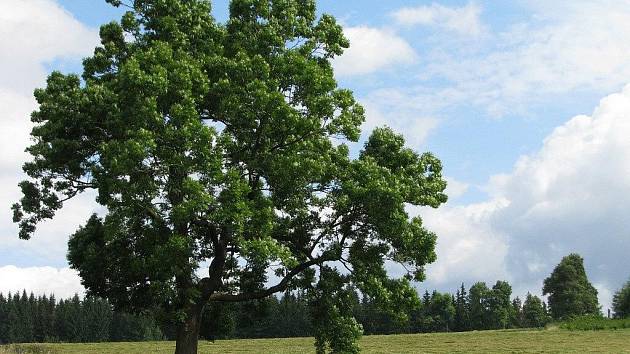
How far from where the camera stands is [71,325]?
→ 18075 centimetres

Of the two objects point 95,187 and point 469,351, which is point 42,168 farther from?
point 469,351

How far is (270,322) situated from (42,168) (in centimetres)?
13984

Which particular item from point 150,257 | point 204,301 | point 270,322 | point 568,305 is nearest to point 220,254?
point 204,301

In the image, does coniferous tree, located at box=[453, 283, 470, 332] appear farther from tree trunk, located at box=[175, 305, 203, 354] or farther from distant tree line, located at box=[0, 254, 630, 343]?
tree trunk, located at box=[175, 305, 203, 354]

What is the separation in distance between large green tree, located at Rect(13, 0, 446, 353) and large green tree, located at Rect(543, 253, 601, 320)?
112293 mm

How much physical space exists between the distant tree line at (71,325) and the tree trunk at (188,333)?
5928 inches

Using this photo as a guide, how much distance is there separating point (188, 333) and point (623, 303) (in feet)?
282

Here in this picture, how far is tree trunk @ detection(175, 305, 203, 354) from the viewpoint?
3162 cm

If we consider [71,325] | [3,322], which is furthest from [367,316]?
[3,322]

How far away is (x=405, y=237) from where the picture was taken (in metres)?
29.0

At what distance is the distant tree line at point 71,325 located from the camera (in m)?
180

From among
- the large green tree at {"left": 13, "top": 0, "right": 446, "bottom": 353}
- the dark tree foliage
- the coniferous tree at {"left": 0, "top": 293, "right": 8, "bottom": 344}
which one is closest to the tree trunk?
the large green tree at {"left": 13, "top": 0, "right": 446, "bottom": 353}

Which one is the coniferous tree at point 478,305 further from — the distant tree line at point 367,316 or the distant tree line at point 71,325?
the distant tree line at point 71,325

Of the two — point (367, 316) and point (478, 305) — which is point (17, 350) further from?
point (478, 305)
